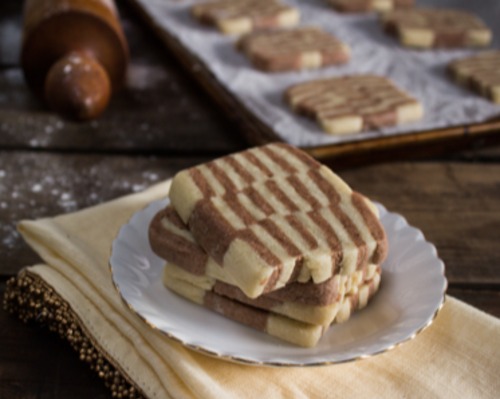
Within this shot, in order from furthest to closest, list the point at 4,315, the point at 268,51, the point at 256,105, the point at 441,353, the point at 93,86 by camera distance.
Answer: the point at 268,51
the point at 256,105
the point at 93,86
the point at 4,315
the point at 441,353

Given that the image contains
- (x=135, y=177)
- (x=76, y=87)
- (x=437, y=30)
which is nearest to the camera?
(x=135, y=177)

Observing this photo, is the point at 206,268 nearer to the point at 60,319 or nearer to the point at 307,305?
the point at 307,305

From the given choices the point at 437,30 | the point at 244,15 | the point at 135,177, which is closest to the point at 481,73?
the point at 437,30

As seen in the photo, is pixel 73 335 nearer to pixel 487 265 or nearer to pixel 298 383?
pixel 298 383

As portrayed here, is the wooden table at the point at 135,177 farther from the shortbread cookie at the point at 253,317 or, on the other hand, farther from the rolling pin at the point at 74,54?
the shortbread cookie at the point at 253,317

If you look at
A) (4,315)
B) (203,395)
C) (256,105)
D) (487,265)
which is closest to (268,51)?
(256,105)

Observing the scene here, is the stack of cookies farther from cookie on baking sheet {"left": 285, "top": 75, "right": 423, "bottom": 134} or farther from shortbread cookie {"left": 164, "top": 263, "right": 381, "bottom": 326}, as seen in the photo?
cookie on baking sheet {"left": 285, "top": 75, "right": 423, "bottom": 134}
